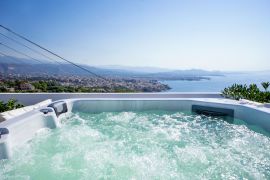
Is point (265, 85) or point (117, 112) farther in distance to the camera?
point (265, 85)

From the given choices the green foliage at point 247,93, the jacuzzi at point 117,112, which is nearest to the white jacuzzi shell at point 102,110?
the jacuzzi at point 117,112

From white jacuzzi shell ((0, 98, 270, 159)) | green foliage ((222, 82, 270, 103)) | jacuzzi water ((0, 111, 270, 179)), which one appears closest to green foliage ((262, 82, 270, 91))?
green foliage ((222, 82, 270, 103))

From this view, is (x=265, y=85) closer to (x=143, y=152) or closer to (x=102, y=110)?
(x=102, y=110)

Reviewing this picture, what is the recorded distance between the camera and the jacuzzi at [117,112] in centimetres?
298

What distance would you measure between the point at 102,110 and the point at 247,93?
332cm

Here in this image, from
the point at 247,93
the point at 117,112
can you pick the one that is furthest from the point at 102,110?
the point at 247,93

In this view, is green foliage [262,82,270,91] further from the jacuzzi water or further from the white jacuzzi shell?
the jacuzzi water

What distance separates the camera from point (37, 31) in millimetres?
13336

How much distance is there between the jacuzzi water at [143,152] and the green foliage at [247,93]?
130cm

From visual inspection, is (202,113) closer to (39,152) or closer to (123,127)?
(123,127)

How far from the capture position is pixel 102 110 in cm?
496

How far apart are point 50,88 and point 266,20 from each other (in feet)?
25.4

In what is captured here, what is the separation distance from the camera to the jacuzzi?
2.98 metres

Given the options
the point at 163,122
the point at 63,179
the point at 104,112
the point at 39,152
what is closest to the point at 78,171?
the point at 63,179
